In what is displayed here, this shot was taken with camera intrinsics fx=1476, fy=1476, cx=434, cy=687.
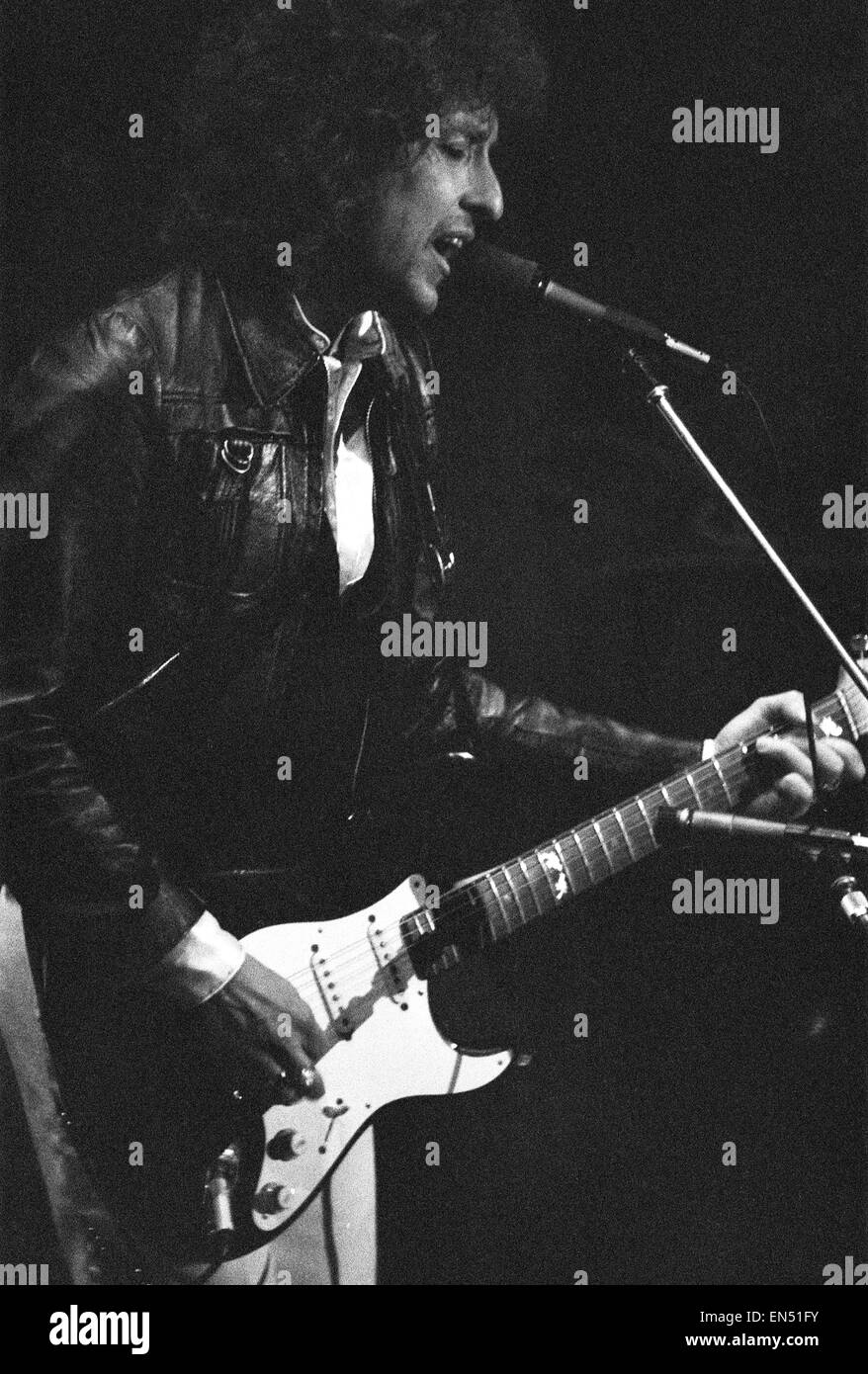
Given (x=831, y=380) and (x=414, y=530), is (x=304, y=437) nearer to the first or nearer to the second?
(x=414, y=530)

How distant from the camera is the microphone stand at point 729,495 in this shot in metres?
2.18

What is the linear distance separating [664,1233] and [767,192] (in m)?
1.64

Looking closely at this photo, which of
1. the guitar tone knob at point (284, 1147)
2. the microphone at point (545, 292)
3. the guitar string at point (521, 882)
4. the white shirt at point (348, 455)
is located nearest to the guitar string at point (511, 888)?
the guitar string at point (521, 882)

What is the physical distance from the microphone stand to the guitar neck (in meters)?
0.11

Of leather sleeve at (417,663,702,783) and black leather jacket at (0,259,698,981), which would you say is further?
leather sleeve at (417,663,702,783)

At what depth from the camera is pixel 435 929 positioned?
2164 millimetres

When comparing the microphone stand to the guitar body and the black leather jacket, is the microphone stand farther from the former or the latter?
the guitar body

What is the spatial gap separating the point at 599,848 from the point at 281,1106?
23.5 inches

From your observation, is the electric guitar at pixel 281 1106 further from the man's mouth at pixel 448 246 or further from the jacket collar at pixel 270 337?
the man's mouth at pixel 448 246

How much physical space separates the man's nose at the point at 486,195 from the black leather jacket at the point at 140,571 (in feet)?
1.09

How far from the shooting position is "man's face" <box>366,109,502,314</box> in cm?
224

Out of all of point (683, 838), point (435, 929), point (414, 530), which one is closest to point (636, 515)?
point (414, 530)

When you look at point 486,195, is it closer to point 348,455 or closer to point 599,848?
point 348,455

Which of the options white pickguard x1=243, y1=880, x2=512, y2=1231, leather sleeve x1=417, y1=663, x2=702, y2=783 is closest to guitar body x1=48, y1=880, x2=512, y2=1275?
white pickguard x1=243, y1=880, x2=512, y2=1231
